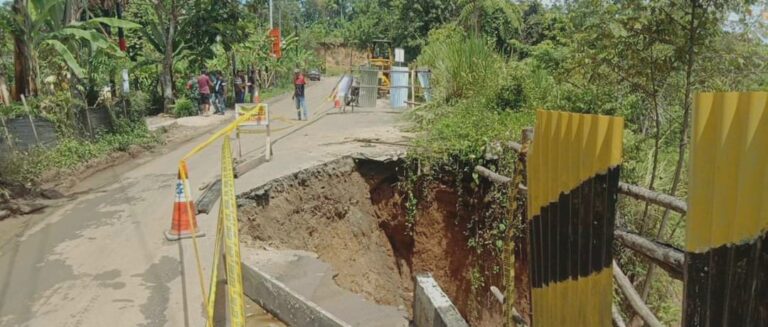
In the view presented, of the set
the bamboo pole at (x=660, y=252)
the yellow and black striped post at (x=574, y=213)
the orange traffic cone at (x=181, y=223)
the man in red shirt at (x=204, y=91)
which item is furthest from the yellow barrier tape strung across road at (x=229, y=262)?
the man in red shirt at (x=204, y=91)

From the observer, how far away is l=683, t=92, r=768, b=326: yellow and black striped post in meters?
1.32

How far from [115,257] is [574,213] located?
5290 millimetres

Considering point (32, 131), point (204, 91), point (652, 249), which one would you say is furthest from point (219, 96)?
point (652, 249)

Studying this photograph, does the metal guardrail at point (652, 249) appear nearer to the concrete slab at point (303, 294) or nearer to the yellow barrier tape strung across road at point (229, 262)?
the yellow barrier tape strung across road at point (229, 262)

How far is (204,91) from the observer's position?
714 inches

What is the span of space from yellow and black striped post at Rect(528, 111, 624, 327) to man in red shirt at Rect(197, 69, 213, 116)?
1717 cm

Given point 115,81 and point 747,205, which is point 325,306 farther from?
point 115,81

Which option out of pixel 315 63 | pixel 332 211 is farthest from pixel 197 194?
pixel 315 63

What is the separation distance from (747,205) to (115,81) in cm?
1775

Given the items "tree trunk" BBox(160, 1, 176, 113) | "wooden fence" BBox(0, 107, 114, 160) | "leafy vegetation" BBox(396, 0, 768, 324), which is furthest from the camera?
"tree trunk" BBox(160, 1, 176, 113)

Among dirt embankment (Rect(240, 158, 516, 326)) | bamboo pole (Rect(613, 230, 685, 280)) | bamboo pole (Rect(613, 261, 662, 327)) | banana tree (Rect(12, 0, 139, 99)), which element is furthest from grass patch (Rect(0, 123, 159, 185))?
bamboo pole (Rect(613, 230, 685, 280))

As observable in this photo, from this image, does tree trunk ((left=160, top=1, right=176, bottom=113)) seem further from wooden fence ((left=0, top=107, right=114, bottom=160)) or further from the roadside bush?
the roadside bush

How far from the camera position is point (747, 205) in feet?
4.42

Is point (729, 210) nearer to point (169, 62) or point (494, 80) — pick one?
point (494, 80)
